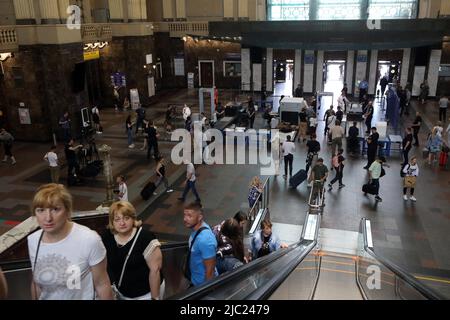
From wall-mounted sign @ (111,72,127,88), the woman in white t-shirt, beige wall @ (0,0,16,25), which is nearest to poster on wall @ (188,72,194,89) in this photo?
wall-mounted sign @ (111,72,127,88)

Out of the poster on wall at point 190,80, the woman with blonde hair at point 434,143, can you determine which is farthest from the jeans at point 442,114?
the poster on wall at point 190,80

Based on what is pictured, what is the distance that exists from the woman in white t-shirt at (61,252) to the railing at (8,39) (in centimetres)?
1606

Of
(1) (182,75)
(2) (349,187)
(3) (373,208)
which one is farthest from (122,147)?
(1) (182,75)

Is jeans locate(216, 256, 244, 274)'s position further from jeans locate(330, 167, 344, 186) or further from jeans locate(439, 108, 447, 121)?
jeans locate(439, 108, 447, 121)

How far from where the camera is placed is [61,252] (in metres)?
2.86

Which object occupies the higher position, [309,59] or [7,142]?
[309,59]

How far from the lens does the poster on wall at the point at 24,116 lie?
1808 centimetres

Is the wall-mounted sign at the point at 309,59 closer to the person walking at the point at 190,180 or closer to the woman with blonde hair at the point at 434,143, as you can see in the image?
the woman with blonde hair at the point at 434,143

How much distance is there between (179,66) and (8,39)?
49.0 feet

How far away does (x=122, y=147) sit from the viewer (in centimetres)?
1731

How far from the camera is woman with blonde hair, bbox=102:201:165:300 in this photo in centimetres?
341

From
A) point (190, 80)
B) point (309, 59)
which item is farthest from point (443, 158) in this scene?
point (190, 80)

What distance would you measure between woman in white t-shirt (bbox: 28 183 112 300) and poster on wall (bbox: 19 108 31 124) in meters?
17.0

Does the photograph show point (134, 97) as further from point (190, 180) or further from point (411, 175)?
point (411, 175)
